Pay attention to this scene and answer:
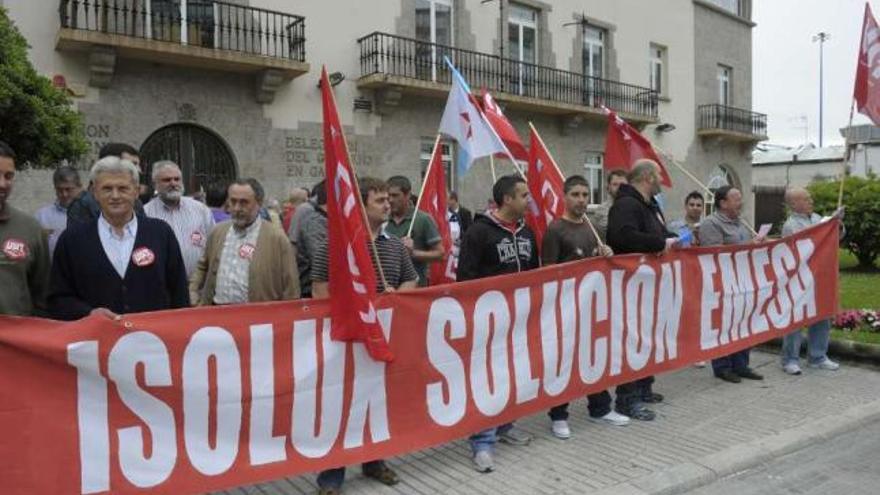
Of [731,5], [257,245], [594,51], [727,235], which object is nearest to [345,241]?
[257,245]

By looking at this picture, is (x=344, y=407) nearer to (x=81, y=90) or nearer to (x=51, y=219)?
(x=51, y=219)

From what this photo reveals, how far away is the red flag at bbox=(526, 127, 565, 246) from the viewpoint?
6.39 metres

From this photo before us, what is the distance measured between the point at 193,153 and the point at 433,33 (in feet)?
20.9

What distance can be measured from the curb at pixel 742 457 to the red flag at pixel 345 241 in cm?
175

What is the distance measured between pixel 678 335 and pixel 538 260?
5.36 ft

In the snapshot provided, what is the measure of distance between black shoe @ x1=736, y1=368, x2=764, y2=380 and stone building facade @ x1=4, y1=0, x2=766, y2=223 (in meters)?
9.45

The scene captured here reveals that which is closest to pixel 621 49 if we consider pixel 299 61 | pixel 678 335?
pixel 299 61

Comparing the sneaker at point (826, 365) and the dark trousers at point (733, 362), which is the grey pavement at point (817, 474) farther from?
the sneaker at point (826, 365)

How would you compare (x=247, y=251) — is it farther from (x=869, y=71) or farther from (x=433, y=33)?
(x=433, y=33)

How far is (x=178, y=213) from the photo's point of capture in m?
5.26

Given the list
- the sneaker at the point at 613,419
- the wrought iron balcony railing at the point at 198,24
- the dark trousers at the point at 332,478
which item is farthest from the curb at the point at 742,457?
the wrought iron balcony railing at the point at 198,24

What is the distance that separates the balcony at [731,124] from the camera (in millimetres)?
23672

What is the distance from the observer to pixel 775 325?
22.7 ft

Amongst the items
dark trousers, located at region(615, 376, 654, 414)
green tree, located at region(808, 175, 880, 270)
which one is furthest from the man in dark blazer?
green tree, located at region(808, 175, 880, 270)
